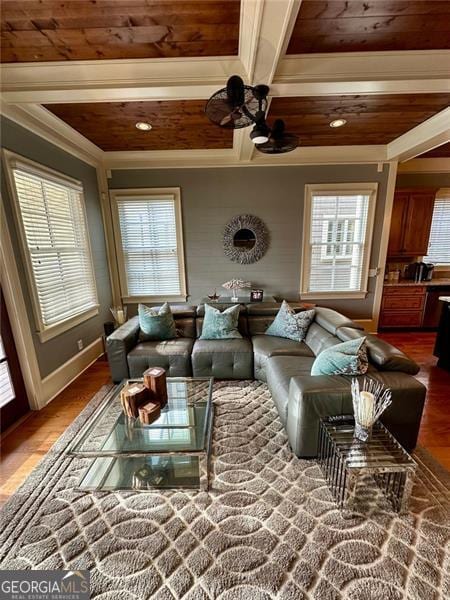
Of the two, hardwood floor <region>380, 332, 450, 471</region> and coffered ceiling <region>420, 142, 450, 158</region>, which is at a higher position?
coffered ceiling <region>420, 142, 450, 158</region>

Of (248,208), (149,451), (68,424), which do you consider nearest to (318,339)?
(149,451)

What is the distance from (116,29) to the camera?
1.72 metres

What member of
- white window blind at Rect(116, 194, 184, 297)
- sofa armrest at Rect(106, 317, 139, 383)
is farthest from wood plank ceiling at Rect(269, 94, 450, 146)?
sofa armrest at Rect(106, 317, 139, 383)

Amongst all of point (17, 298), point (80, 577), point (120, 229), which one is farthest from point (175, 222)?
point (80, 577)

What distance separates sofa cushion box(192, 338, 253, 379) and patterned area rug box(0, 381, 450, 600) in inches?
42.8

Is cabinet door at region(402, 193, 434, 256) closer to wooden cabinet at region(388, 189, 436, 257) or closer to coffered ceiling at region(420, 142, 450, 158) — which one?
wooden cabinet at region(388, 189, 436, 257)

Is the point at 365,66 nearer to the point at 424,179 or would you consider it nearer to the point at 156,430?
the point at 156,430

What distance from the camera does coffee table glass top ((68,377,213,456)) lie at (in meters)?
1.72

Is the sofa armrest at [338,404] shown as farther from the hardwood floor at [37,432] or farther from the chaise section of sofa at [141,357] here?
the hardwood floor at [37,432]

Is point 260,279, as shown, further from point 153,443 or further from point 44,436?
point 44,436

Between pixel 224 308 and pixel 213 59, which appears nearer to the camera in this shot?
pixel 213 59

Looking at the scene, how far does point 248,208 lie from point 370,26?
254 centimetres

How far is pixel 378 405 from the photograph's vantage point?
1.60m

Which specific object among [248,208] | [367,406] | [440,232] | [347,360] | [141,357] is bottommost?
[141,357]
